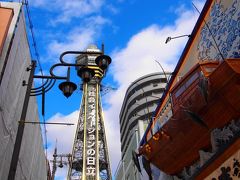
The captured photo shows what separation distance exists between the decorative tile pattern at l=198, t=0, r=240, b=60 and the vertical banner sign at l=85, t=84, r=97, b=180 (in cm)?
7351

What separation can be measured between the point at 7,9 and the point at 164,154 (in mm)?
7307

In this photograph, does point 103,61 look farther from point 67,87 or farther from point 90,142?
point 90,142

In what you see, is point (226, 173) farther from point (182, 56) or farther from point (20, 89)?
point (20, 89)

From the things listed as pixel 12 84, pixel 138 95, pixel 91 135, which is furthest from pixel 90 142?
pixel 12 84

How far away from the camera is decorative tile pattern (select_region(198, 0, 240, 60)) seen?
10867 millimetres

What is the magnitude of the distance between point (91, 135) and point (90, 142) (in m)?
1.96

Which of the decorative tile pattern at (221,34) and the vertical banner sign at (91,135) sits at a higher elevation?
the vertical banner sign at (91,135)

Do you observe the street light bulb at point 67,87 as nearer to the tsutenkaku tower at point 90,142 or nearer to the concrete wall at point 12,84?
the concrete wall at point 12,84

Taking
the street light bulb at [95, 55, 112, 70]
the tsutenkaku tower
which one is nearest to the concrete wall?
the street light bulb at [95, 55, 112, 70]

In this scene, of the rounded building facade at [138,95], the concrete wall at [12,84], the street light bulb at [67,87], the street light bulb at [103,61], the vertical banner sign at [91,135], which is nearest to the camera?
the street light bulb at [67,87]

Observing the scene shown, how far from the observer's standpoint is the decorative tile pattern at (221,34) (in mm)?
10867

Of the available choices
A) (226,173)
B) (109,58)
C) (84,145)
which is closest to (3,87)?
(109,58)

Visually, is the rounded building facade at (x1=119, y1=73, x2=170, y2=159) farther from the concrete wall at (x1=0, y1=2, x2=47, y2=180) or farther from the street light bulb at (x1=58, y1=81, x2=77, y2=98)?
the street light bulb at (x1=58, y1=81, x2=77, y2=98)

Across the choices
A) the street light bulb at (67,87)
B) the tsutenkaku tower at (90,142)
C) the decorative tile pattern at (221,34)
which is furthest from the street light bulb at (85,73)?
the tsutenkaku tower at (90,142)
